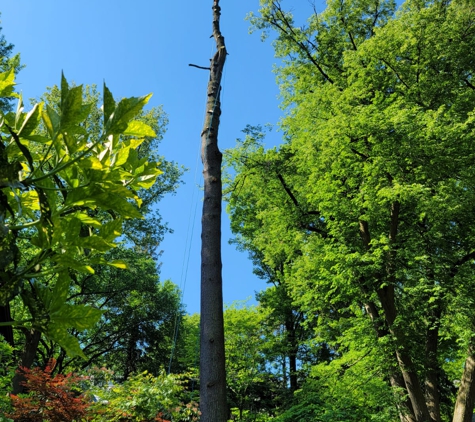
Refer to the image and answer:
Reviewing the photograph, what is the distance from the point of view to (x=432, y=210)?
662 centimetres

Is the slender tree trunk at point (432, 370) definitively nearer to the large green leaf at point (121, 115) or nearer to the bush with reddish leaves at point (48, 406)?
the bush with reddish leaves at point (48, 406)

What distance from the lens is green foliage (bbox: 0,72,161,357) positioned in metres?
0.54

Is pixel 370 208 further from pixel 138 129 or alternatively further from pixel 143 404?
pixel 138 129

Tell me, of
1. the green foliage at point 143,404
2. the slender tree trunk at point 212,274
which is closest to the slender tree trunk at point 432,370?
the green foliage at point 143,404

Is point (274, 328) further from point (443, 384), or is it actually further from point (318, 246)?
point (318, 246)

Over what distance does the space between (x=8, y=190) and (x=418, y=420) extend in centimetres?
838

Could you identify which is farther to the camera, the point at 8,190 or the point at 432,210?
the point at 432,210

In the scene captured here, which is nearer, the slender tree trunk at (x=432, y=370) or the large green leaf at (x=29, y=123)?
the large green leaf at (x=29, y=123)

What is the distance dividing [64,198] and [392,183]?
7.31m

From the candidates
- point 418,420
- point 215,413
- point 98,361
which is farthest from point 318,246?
point 98,361

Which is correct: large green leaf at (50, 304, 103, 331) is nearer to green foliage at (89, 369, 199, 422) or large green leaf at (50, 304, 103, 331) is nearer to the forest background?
the forest background

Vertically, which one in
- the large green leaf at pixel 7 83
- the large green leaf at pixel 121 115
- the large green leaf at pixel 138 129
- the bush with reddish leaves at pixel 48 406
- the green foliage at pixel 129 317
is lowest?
the bush with reddish leaves at pixel 48 406

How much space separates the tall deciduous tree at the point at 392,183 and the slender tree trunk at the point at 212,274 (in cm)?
366

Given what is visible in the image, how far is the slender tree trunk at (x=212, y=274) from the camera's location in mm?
3102
